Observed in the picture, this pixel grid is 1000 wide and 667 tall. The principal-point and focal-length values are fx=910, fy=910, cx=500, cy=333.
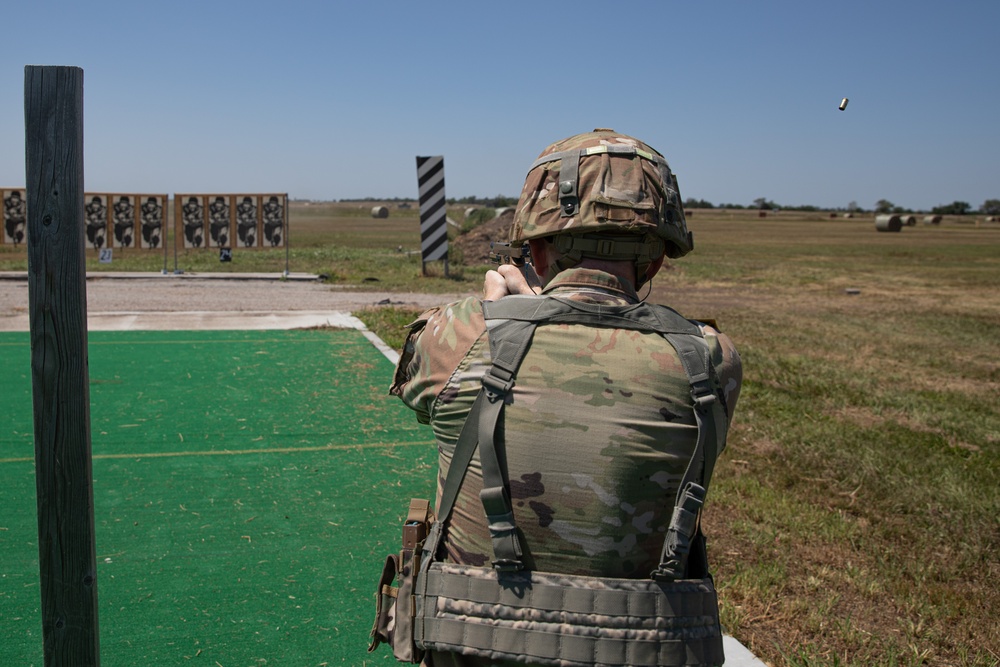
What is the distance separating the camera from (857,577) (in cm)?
399

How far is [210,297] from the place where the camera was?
14.3 m

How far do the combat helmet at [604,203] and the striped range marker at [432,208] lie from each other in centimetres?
1595

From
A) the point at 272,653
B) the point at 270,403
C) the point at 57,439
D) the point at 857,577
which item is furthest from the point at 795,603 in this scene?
the point at 270,403

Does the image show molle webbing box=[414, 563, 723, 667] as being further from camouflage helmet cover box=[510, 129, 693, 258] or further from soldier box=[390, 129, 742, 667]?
camouflage helmet cover box=[510, 129, 693, 258]

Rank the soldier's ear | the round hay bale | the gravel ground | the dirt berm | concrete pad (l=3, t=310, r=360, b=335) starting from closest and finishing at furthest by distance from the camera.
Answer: the soldier's ear < concrete pad (l=3, t=310, r=360, b=335) < the gravel ground < the dirt berm < the round hay bale

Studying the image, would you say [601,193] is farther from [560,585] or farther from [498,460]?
[560,585]

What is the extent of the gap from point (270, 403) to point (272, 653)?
3.67 m

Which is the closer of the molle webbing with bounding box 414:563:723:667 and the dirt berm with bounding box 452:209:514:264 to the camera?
the molle webbing with bounding box 414:563:723:667

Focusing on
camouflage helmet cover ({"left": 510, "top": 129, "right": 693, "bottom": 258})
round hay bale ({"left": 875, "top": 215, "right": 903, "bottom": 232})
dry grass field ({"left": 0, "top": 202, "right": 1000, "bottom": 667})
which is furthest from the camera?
round hay bale ({"left": 875, "top": 215, "right": 903, "bottom": 232})

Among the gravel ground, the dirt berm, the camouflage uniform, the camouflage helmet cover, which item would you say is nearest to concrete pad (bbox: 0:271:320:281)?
the gravel ground

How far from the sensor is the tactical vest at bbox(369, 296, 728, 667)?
67.2 inches

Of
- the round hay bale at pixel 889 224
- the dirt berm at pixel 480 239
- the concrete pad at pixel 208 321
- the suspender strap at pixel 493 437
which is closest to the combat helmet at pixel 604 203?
the suspender strap at pixel 493 437

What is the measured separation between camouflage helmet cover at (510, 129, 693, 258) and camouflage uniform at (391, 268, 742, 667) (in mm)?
231

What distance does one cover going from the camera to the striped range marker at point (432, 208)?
17.9m
